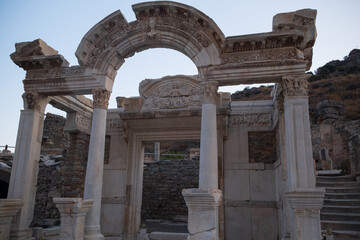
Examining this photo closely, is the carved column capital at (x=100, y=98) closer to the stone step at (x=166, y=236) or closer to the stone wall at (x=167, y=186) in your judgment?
the stone step at (x=166, y=236)

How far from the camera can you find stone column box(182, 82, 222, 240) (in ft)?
19.5

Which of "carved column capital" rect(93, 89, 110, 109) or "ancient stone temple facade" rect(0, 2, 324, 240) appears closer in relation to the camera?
"ancient stone temple facade" rect(0, 2, 324, 240)

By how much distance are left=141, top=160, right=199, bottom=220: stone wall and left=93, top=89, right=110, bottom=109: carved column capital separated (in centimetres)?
979

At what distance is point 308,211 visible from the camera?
5383mm

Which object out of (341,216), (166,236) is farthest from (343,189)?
(166,236)

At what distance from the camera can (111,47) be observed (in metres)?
8.00

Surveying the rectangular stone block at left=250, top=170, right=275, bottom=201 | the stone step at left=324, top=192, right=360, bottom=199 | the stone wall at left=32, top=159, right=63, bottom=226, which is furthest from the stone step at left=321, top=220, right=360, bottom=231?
the stone wall at left=32, top=159, right=63, bottom=226

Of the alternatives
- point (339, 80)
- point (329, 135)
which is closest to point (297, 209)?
point (329, 135)

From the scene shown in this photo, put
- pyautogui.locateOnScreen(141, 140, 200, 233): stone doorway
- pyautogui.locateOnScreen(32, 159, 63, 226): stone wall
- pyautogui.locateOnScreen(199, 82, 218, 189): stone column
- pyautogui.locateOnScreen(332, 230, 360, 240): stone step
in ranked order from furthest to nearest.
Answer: pyautogui.locateOnScreen(141, 140, 200, 233): stone doorway, pyautogui.locateOnScreen(32, 159, 63, 226): stone wall, pyautogui.locateOnScreen(332, 230, 360, 240): stone step, pyautogui.locateOnScreen(199, 82, 218, 189): stone column

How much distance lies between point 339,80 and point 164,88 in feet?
124

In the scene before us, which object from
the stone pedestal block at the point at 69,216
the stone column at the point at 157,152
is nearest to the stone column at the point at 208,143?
the stone pedestal block at the point at 69,216

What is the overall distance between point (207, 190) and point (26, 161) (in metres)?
5.11

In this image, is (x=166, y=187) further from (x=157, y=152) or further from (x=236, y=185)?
(x=236, y=185)

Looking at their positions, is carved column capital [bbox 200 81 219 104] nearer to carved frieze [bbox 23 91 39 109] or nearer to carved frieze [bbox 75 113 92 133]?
carved frieze [bbox 23 91 39 109]
